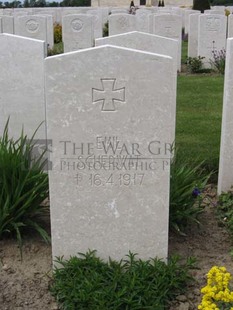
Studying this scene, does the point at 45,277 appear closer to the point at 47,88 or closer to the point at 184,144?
the point at 47,88

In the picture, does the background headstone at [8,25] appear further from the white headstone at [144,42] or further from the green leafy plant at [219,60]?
the white headstone at [144,42]

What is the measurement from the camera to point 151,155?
329cm

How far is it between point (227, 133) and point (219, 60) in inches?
303

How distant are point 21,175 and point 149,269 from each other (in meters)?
1.12

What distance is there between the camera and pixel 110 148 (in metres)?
3.28

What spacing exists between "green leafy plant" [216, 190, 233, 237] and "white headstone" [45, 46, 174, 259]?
846mm

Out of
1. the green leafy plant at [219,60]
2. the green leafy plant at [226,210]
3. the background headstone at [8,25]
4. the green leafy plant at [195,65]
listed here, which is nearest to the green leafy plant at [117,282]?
the green leafy plant at [226,210]

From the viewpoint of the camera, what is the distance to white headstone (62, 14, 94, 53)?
13.8m

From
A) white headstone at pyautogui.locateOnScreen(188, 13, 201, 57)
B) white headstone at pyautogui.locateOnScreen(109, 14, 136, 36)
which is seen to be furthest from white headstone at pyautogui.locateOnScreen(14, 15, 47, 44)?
white headstone at pyautogui.locateOnScreen(188, 13, 201, 57)

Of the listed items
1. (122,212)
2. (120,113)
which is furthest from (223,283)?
(120,113)

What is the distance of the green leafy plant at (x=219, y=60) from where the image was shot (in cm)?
1168

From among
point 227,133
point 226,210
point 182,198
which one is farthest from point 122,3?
point 182,198

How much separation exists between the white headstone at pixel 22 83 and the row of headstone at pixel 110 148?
1.70m

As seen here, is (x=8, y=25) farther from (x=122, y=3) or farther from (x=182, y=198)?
(x=122, y=3)
